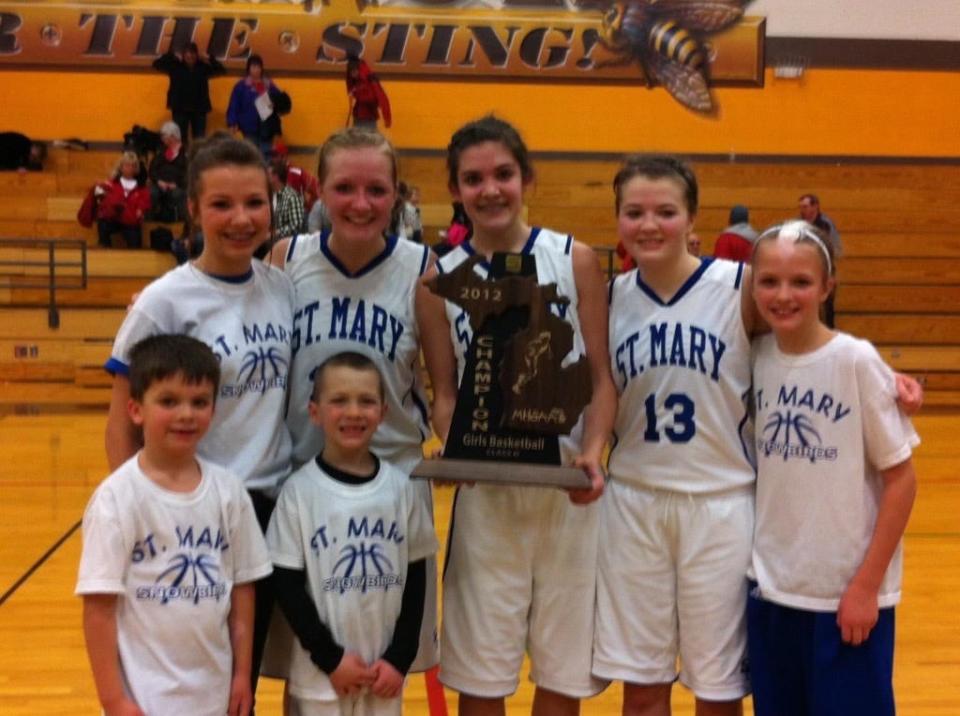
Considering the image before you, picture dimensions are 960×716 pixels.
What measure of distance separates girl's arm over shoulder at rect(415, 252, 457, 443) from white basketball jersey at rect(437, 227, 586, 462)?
0.02 m

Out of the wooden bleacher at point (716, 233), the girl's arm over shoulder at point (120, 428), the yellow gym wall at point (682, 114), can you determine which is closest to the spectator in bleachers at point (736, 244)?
the wooden bleacher at point (716, 233)

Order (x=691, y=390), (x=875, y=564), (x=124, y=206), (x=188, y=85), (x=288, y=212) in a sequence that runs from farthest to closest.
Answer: (x=188, y=85) < (x=124, y=206) < (x=288, y=212) < (x=691, y=390) < (x=875, y=564)

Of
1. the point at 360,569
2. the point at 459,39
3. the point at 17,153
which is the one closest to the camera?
the point at 360,569

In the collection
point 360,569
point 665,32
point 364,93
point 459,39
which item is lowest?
point 360,569

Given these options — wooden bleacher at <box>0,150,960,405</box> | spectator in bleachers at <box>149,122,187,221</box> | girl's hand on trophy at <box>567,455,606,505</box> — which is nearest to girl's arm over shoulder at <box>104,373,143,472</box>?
girl's hand on trophy at <box>567,455,606,505</box>

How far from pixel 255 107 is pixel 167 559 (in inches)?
459

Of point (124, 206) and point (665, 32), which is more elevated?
point (665, 32)

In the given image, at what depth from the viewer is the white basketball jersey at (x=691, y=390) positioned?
2518 mm

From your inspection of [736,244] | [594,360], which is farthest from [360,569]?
[736,244]

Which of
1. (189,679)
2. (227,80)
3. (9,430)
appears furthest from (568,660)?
(227,80)

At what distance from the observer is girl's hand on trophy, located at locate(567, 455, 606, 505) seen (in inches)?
95.0

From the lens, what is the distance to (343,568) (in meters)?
2.41

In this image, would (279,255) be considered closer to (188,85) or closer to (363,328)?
(363,328)

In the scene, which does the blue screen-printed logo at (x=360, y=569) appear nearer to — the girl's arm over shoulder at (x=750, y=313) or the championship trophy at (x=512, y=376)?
the championship trophy at (x=512, y=376)
